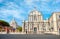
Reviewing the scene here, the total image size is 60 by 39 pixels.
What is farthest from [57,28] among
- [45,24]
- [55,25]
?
[45,24]

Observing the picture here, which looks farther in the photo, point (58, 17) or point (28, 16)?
point (28, 16)

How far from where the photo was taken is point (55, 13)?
132 ft

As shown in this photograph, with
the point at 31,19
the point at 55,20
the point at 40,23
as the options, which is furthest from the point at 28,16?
the point at 55,20

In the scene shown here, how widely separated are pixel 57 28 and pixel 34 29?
30.2ft

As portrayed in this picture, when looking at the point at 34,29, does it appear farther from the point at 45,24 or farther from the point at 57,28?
the point at 57,28

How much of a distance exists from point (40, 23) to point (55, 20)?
769 cm

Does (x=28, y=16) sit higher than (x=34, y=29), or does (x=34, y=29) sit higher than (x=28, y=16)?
(x=28, y=16)

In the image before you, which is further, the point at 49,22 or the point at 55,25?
the point at 49,22

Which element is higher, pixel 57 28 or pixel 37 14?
pixel 37 14

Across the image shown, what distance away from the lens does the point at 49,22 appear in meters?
47.8

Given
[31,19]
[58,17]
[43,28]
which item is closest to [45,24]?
[43,28]

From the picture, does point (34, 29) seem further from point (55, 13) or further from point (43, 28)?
point (55, 13)

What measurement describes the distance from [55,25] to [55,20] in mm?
1453

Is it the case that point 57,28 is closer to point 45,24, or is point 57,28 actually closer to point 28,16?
point 45,24
